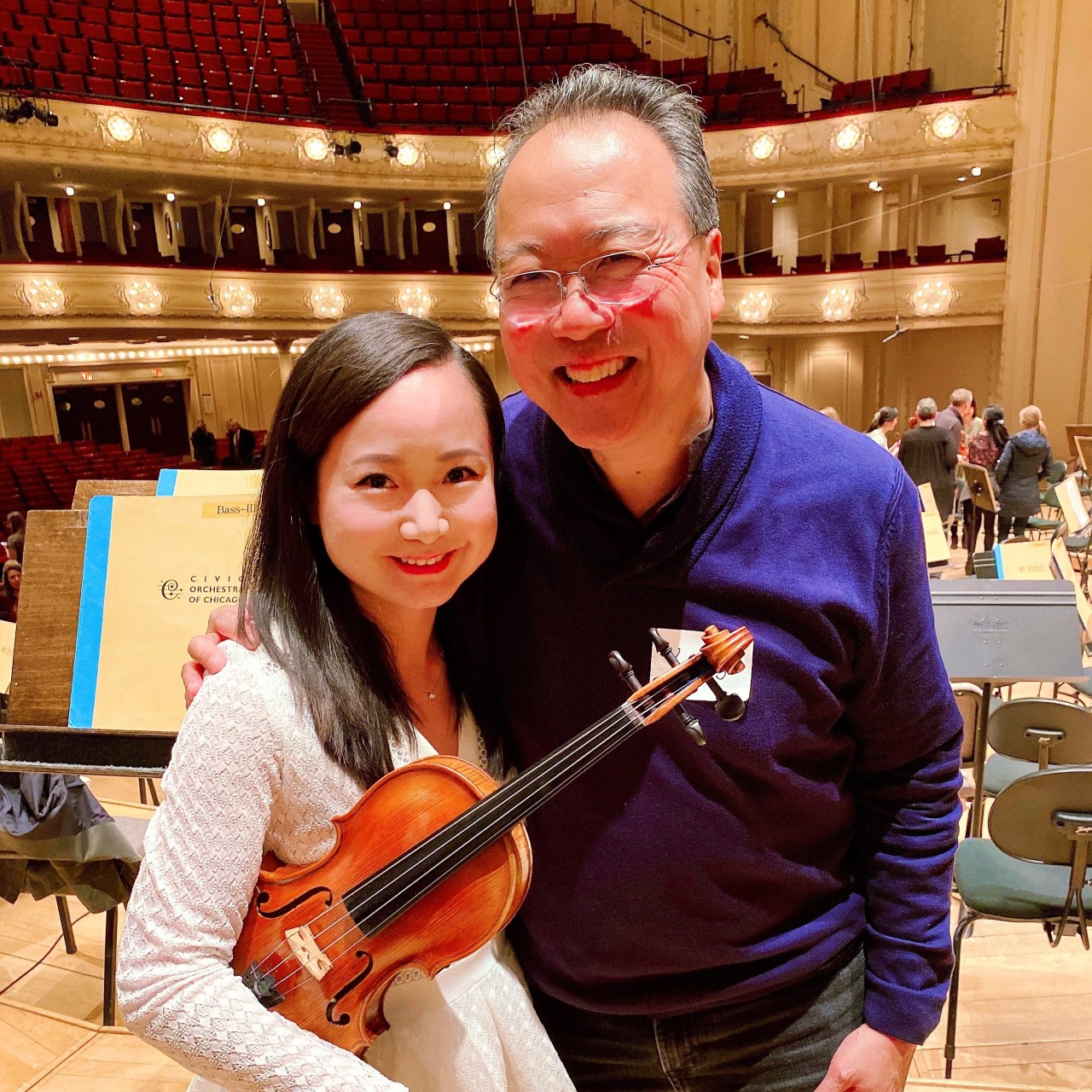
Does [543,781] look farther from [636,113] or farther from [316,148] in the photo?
[316,148]

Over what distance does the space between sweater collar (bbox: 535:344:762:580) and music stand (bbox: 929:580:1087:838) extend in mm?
1468

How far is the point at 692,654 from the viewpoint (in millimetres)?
982

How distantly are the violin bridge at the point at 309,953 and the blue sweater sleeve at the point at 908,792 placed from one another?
67 cm

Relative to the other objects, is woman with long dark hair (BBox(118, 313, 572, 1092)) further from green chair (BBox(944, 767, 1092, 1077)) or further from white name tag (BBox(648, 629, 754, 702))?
green chair (BBox(944, 767, 1092, 1077))

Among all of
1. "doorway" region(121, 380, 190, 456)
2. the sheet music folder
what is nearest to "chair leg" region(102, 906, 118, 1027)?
the sheet music folder

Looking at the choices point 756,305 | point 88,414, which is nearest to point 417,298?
point 756,305

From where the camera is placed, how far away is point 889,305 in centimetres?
1084

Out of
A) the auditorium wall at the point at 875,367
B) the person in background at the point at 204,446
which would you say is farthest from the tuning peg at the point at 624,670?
the auditorium wall at the point at 875,367

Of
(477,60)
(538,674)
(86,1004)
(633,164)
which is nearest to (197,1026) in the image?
(538,674)

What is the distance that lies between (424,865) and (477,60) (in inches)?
567

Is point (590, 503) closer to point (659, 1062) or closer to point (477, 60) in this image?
point (659, 1062)

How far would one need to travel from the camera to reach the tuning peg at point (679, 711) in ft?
2.92

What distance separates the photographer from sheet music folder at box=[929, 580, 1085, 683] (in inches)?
86.8

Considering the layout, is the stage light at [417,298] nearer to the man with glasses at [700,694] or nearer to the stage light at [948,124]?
the stage light at [948,124]
